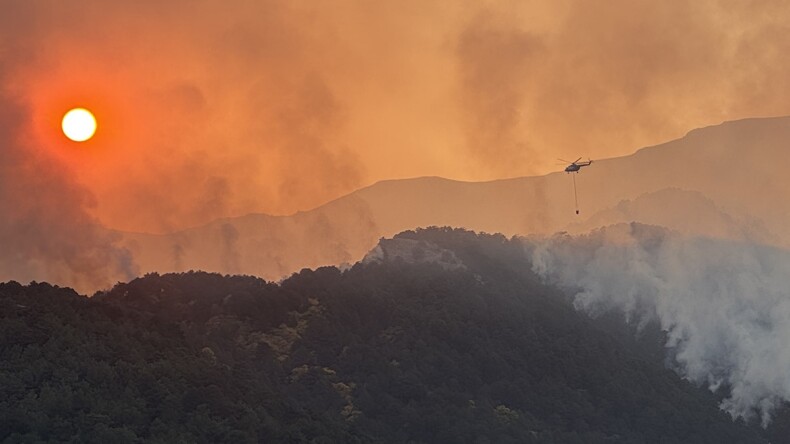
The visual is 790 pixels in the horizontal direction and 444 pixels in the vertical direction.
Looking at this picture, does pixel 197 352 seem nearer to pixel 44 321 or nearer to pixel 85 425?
pixel 44 321

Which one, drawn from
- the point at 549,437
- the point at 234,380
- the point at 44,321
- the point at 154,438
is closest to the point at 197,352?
the point at 234,380

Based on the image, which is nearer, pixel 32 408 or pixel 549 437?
pixel 32 408

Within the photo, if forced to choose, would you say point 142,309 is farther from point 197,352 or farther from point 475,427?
point 475,427

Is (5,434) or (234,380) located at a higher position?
(234,380)

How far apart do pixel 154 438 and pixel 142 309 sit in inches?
2679

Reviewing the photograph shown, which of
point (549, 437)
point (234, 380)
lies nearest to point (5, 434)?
point (234, 380)

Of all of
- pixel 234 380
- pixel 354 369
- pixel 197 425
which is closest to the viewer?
pixel 197 425

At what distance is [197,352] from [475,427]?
53210 millimetres

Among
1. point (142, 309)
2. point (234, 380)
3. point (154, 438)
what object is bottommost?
point (154, 438)

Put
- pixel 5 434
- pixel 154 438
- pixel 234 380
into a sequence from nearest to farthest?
pixel 5 434, pixel 154 438, pixel 234 380

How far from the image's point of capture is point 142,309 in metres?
185

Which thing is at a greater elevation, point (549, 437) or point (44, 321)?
point (44, 321)

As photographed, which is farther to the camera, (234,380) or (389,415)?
(389,415)

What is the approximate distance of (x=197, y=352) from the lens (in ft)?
513
